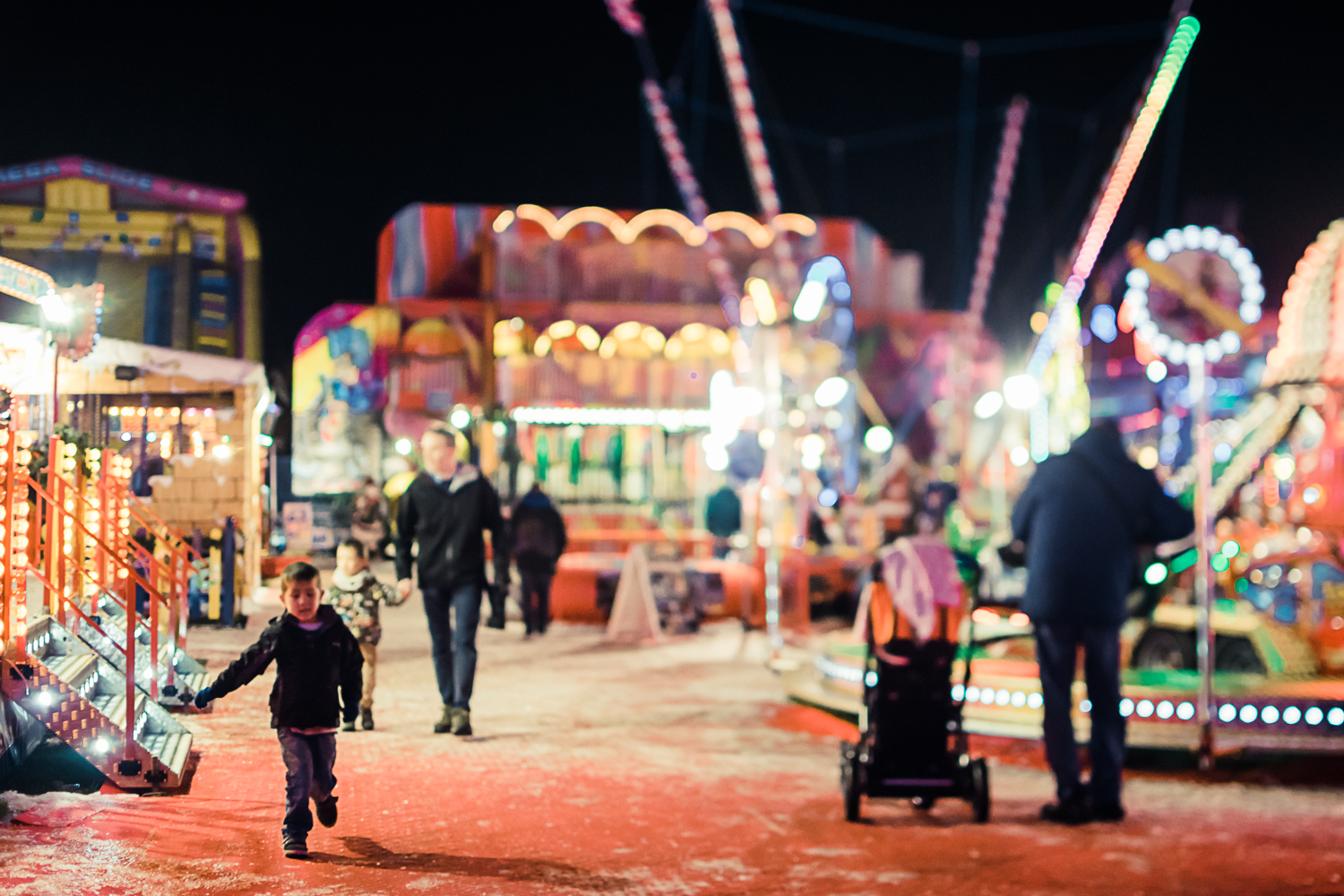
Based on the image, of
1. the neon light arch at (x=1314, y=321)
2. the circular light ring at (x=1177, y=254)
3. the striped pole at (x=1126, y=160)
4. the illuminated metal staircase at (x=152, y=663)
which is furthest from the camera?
the striped pole at (x=1126, y=160)

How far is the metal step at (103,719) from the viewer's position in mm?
4703

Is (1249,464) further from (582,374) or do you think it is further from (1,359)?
(582,374)

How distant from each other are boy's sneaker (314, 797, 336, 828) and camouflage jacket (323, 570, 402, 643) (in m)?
1.01

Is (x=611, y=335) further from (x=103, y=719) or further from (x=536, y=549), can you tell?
(x=103, y=719)

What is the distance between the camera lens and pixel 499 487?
70.2 ft

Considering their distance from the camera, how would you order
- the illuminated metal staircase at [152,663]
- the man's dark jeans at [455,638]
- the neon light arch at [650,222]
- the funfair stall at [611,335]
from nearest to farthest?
the illuminated metal staircase at [152,663], the man's dark jeans at [455,638], the funfair stall at [611,335], the neon light arch at [650,222]

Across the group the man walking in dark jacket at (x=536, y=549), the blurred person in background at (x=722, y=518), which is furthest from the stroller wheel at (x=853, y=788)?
the blurred person in background at (x=722, y=518)

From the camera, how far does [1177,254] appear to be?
13172mm

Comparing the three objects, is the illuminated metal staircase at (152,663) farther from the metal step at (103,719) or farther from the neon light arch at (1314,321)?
the neon light arch at (1314,321)

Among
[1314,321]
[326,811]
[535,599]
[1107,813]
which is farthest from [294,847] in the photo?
[1314,321]

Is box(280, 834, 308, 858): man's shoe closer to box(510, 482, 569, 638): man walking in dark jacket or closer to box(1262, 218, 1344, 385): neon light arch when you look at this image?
box(510, 482, 569, 638): man walking in dark jacket

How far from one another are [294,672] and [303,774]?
367 millimetres

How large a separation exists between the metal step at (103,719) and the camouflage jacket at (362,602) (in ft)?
2.81

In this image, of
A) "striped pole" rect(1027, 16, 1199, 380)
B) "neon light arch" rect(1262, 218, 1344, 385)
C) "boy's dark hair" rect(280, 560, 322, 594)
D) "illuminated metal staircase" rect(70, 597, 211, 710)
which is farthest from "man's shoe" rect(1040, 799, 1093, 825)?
"striped pole" rect(1027, 16, 1199, 380)
